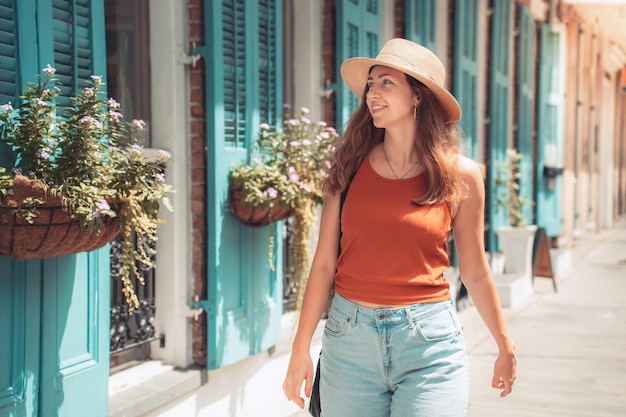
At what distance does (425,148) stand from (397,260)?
0.38 meters

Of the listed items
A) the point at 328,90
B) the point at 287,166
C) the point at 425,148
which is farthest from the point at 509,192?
the point at 425,148

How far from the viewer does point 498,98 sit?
33.5ft

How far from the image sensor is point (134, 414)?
3822 mm

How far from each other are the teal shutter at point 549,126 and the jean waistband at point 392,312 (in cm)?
983

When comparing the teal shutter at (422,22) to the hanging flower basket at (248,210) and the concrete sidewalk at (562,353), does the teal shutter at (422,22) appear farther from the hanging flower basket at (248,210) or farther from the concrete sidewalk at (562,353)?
the hanging flower basket at (248,210)

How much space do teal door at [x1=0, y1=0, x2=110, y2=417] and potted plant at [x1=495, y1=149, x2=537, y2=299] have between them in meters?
6.87

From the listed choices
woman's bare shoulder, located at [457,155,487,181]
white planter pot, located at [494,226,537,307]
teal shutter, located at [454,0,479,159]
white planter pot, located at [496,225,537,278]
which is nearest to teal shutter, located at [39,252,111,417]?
woman's bare shoulder, located at [457,155,487,181]

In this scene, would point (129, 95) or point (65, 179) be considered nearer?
point (65, 179)

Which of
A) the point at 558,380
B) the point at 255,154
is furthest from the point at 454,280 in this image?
the point at 255,154

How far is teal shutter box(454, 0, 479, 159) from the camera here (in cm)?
858

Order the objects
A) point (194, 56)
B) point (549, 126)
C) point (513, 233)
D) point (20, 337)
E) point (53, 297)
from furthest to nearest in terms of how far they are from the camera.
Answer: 1. point (549, 126)
2. point (513, 233)
3. point (194, 56)
4. point (53, 297)
5. point (20, 337)

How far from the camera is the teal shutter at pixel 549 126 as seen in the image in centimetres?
1229

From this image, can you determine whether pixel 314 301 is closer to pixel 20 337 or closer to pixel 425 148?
pixel 425 148

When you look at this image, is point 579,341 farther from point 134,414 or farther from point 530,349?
point 134,414
